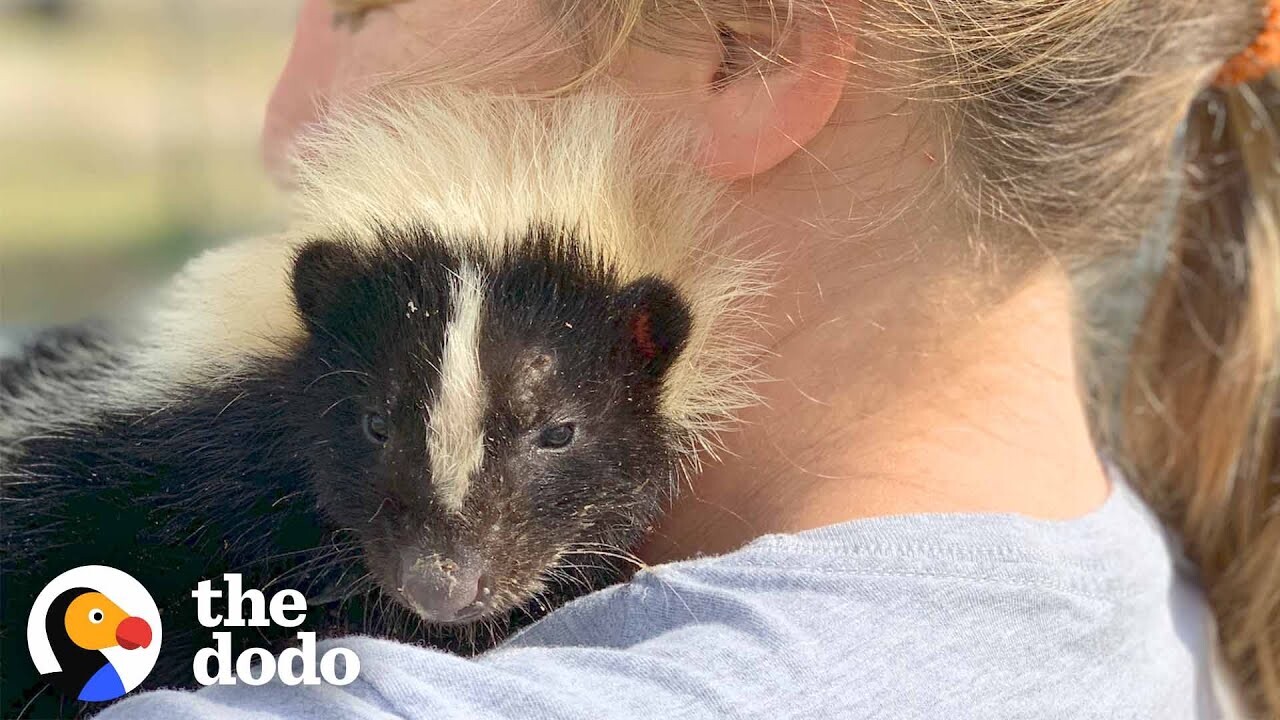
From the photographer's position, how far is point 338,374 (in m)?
1.17

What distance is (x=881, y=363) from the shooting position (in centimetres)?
130

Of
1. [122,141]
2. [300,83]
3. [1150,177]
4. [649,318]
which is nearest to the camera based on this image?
[649,318]

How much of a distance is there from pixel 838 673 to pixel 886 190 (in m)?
0.49

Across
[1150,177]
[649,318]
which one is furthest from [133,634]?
[1150,177]

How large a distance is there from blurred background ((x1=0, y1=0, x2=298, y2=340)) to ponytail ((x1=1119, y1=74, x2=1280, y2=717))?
1.29 m

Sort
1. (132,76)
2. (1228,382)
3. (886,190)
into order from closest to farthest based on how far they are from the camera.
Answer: (886,190) < (1228,382) < (132,76)

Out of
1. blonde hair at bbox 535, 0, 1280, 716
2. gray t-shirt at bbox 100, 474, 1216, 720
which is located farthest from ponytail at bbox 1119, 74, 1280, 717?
gray t-shirt at bbox 100, 474, 1216, 720

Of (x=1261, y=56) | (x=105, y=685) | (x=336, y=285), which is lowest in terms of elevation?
(x=105, y=685)

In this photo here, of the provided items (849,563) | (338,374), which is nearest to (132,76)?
(338,374)

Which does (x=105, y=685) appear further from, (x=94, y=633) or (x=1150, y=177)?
(x=1150, y=177)

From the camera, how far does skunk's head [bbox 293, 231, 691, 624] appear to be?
1.11 m

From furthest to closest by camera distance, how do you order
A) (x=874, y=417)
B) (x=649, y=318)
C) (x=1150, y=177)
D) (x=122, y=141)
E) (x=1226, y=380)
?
1. (x=122, y=141)
2. (x=1226, y=380)
3. (x=1150, y=177)
4. (x=874, y=417)
5. (x=649, y=318)

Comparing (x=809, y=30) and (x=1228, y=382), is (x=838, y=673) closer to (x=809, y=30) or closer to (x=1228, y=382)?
(x=809, y=30)

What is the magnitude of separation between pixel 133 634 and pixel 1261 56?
1.42 m
